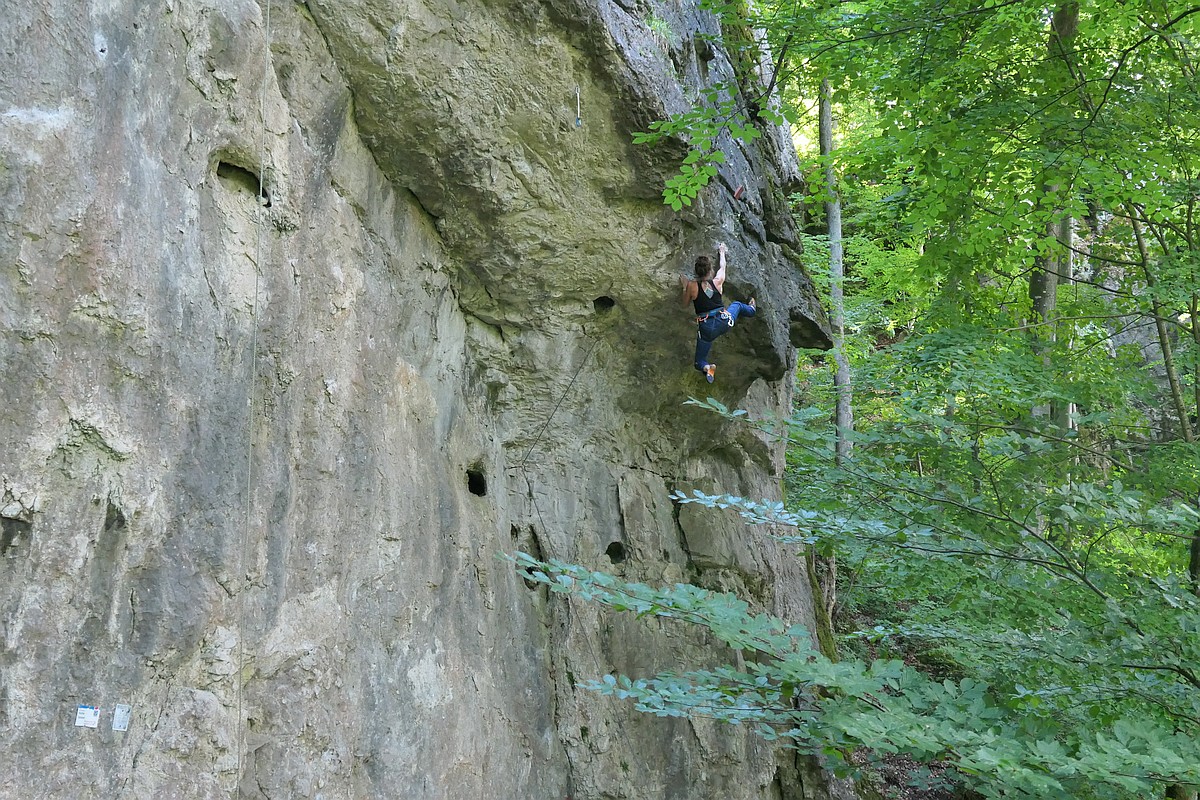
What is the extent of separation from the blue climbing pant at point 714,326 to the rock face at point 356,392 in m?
0.25

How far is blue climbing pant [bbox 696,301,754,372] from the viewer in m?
7.30

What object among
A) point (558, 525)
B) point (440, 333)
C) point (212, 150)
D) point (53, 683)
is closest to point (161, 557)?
point (53, 683)

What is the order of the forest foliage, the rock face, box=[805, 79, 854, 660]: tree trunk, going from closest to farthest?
the rock face, the forest foliage, box=[805, 79, 854, 660]: tree trunk

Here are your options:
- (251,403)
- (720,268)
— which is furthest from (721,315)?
(251,403)

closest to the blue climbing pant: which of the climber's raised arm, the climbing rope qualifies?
the climber's raised arm

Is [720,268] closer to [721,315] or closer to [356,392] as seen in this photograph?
[721,315]

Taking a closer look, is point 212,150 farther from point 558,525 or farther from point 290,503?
point 558,525

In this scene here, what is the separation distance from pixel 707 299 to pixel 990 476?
2.99 metres

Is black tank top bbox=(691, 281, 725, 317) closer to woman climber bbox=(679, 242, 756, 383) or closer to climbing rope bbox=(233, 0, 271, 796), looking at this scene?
woman climber bbox=(679, 242, 756, 383)

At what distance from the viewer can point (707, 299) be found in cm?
727

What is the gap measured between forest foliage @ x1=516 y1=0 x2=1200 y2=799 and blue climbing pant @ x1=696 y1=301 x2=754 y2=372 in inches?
48.0

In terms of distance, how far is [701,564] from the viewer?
8359 mm

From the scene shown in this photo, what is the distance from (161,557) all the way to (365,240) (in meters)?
2.55

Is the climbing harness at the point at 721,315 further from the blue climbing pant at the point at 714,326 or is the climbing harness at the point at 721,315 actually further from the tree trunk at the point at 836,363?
the tree trunk at the point at 836,363
